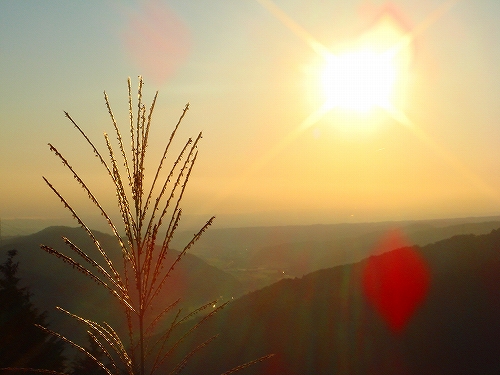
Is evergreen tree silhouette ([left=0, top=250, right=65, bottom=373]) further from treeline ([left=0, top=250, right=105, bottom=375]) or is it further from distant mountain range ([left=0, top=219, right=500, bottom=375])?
distant mountain range ([left=0, top=219, right=500, bottom=375])

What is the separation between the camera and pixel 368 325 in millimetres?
40344

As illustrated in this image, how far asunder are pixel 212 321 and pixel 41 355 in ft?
104

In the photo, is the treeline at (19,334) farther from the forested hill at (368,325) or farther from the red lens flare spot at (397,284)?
the red lens flare spot at (397,284)

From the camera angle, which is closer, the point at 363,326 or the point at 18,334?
the point at 18,334

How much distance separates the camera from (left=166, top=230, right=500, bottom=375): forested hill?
34906mm

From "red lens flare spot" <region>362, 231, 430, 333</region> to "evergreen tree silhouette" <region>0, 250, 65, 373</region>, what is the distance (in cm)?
3048

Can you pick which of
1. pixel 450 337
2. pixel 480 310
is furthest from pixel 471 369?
pixel 480 310

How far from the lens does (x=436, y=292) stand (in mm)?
42875

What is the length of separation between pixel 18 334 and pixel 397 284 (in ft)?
135

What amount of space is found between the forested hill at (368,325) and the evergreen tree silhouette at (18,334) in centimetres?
2074

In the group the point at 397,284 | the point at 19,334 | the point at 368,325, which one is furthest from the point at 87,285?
the point at 19,334

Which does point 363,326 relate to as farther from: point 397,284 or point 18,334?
point 18,334

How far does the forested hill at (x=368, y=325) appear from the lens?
115 ft

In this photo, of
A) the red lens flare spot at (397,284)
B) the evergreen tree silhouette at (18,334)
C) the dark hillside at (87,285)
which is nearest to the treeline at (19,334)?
the evergreen tree silhouette at (18,334)
